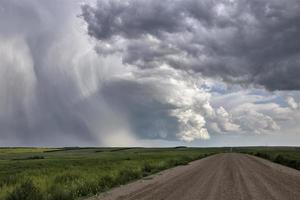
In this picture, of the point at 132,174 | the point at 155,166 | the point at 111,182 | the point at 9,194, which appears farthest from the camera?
the point at 155,166

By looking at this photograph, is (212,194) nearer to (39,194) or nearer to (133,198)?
(133,198)

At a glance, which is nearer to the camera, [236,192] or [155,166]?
[236,192]

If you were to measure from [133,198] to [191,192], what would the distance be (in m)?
3.36

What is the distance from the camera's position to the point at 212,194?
728 inches

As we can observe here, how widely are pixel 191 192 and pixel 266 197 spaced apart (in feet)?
11.9

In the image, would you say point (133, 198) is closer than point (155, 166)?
Yes

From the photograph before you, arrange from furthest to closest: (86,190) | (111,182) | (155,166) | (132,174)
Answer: (155,166)
(132,174)
(111,182)
(86,190)

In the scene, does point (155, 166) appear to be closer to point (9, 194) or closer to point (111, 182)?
point (111, 182)

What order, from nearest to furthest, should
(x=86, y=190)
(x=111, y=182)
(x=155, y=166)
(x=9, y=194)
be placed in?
(x=9, y=194) → (x=86, y=190) → (x=111, y=182) → (x=155, y=166)

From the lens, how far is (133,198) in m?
17.5

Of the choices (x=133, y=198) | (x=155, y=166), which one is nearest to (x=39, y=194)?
(x=133, y=198)

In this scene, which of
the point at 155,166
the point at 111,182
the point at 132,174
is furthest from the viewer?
the point at 155,166

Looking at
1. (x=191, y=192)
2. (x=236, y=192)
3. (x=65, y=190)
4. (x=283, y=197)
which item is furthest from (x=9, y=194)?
(x=283, y=197)

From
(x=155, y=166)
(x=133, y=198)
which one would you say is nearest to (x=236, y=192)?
(x=133, y=198)
